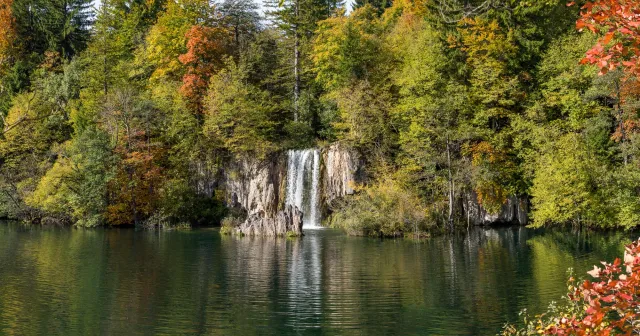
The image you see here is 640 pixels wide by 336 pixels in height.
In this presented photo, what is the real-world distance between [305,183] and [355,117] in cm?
594

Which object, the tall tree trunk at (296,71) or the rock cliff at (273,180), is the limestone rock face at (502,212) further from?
the tall tree trunk at (296,71)

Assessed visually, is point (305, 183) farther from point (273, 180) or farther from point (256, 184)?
point (256, 184)

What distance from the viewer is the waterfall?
43156 millimetres

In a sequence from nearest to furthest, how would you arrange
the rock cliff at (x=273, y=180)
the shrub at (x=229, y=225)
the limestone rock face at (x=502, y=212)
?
the shrub at (x=229, y=225) < the limestone rock face at (x=502, y=212) < the rock cliff at (x=273, y=180)

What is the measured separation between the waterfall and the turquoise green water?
962 cm

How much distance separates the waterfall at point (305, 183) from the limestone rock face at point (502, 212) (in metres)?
10.6

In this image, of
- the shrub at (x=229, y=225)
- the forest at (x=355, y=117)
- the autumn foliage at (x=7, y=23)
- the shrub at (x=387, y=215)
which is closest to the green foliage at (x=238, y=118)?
the forest at (x=355, y=117)

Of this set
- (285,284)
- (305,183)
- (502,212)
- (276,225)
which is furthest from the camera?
(305,183)

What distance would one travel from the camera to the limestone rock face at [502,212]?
40.5m

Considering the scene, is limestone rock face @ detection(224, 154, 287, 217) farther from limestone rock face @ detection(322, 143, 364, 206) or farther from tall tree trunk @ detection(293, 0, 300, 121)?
tall tree trunk @ detection(293, 0, 300, 121)

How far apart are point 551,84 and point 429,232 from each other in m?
14.0

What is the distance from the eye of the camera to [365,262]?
25094 mm

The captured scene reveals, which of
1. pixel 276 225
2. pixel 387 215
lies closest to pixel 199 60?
pixel 276 225

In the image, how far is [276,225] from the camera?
117 ft
